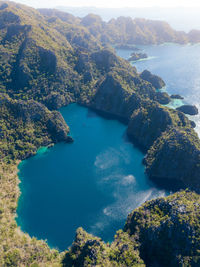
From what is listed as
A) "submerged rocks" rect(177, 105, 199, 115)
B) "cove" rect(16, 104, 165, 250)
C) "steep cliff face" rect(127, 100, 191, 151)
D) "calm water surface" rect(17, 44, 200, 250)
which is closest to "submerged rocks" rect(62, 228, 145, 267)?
"calm water surface" rect(17, 44, 200, 250)

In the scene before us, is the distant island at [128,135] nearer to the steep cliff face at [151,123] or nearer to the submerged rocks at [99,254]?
the submerged rocks at [99,254]

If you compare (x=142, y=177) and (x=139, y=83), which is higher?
(x=139, y=83)

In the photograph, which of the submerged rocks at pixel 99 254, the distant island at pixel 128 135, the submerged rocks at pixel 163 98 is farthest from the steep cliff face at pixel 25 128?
the submerged rocks at pixel 163 98

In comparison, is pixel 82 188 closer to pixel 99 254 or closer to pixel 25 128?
pixel 99 254

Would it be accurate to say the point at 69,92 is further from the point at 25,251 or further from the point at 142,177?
the point at 25,251

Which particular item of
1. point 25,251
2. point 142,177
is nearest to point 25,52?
point 142,177

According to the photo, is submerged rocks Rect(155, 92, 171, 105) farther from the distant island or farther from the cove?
the cove

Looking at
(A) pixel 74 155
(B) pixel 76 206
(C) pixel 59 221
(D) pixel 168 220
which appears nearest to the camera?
(D) pixel 168 220
